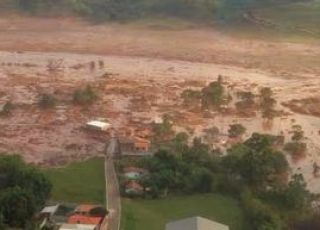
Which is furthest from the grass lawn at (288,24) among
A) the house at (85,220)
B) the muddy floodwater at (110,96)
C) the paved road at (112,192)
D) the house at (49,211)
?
the house at (85,220)

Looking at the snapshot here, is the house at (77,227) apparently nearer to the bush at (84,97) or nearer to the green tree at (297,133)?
the green tree at (297,133)

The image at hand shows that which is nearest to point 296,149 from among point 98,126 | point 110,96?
point 98,126

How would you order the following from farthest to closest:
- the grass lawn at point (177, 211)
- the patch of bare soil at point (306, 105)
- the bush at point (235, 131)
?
the patch of bare soil at point (306, 105), the bush at point (235, 131), the grass lawn at point (177, 211)

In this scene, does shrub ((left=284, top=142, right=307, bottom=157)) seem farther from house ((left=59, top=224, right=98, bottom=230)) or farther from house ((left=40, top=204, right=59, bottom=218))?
house ((left=59, top=224, right=98, bottom=230))

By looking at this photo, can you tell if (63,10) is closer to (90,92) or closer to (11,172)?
(90,92)

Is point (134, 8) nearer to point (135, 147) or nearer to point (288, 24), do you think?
point (288, 24)

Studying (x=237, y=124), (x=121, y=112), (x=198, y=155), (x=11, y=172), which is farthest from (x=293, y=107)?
(x=11, y=172)

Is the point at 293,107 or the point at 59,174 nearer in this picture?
the point at 59,174
